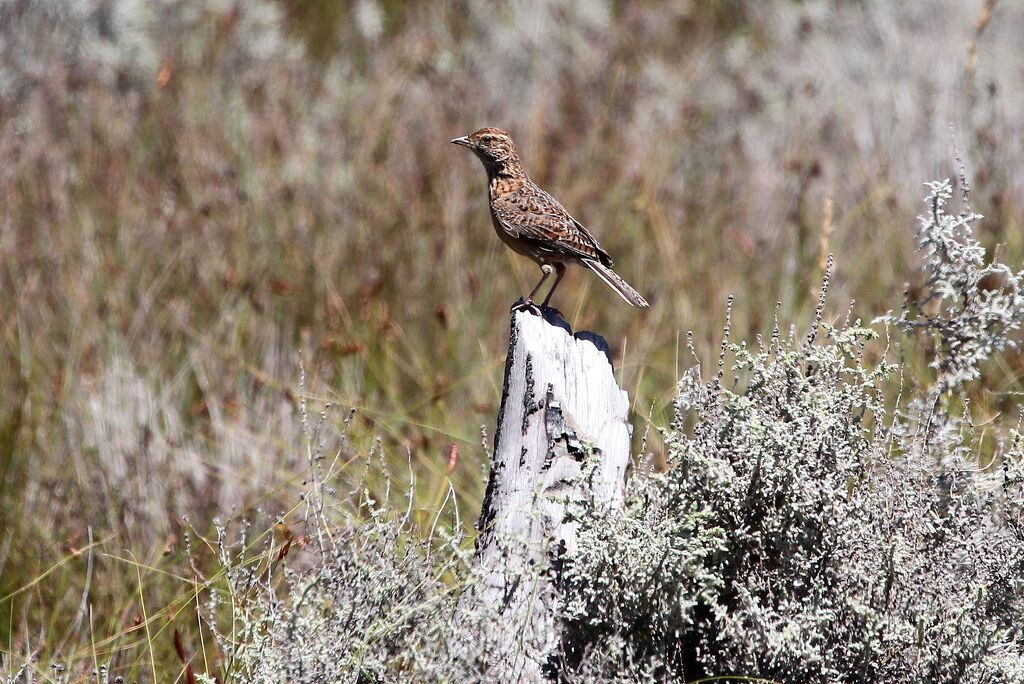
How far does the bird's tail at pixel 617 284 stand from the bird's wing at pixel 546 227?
3cm

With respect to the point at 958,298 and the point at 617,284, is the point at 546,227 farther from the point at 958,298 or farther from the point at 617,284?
the point at 958,298

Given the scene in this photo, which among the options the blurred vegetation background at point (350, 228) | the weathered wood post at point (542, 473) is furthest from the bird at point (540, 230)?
the weathered wood post at point (542, 473)

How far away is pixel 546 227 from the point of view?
4.29 meters

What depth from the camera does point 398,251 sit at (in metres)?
6.45

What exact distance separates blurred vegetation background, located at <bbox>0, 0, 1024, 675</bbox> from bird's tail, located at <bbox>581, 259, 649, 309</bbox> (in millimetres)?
226

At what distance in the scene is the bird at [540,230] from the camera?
168 inches

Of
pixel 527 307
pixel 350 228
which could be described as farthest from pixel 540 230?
pixel 350 228

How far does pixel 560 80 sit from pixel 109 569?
207 inches

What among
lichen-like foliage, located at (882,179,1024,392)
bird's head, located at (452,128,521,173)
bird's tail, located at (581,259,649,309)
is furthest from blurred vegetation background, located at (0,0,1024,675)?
bird's head, located at (452,128,521,173)

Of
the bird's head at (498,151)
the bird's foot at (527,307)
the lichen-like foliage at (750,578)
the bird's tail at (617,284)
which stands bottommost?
the lichen-like foliage at (750,578)

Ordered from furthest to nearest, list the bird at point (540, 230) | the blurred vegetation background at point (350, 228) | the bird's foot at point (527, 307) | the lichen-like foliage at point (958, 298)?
the blurred vegetation background at point (350, 228), the bird at point (540, 230), the bird's foot at point (527, 307), the lichen-like foliage at point (958, 298)

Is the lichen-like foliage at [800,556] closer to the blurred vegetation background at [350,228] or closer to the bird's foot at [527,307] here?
the bird's foot at [527,307]

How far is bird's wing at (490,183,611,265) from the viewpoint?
4273mm

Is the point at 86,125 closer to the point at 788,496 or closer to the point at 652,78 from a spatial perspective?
the point at 652,78
